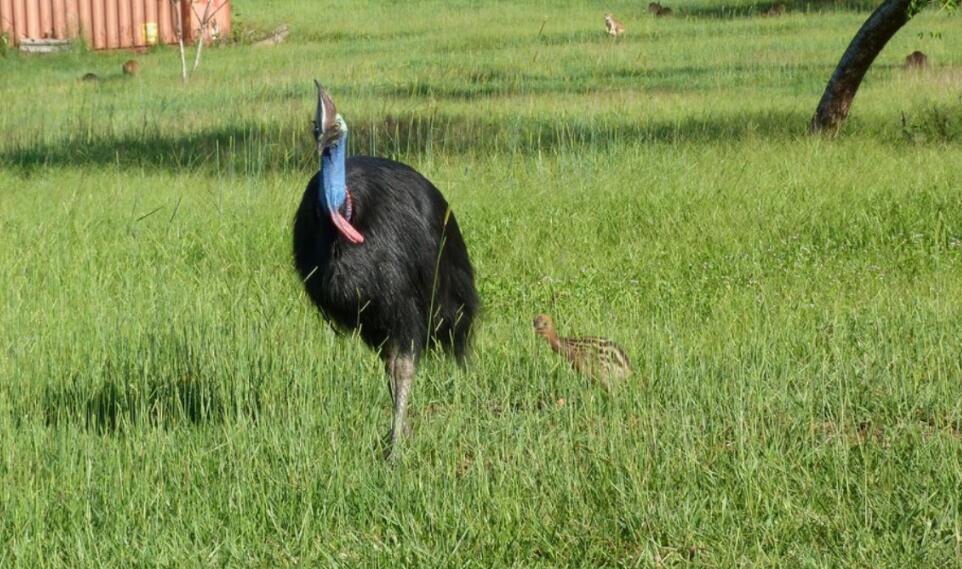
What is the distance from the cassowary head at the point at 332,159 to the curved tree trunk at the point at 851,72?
326 inches

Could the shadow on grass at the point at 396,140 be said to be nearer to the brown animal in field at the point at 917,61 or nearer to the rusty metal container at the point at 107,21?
the brown animal in field at the point at 917,61

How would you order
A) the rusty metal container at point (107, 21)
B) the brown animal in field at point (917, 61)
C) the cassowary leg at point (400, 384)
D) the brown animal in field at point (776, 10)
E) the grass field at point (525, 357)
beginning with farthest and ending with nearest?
the brown animal in field at point (776, 10) < the rusty metal container at point (107, 21) < the brown animal in field at point (917, 61) < the cassowary leg at point (400, 384) < the grass field at point (525, 357)

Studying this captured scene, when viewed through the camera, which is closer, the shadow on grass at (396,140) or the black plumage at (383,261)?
the black plumage at (383,261)

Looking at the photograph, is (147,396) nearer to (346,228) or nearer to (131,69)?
(346,228)

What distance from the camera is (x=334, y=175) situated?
5.36m

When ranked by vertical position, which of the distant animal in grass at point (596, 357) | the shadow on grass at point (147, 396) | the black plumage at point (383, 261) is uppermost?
the black plumage at point (383, 261)

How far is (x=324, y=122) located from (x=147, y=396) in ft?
4.33

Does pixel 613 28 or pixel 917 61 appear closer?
pixel 917 61

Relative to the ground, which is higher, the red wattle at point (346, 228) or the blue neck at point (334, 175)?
the blue neck at point (334, 175)

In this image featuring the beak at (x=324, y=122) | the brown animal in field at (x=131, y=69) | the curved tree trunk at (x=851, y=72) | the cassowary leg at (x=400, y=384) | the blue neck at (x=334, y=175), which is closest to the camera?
the beak at (x=324, y=122)

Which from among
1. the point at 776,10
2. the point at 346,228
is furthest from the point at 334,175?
the point at 776,10

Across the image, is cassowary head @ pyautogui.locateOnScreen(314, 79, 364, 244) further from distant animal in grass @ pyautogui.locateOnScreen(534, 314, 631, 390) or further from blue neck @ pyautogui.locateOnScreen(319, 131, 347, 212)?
distant animal in grass @ pyautogui.locateOnScreen(534, 314, 631, 390)

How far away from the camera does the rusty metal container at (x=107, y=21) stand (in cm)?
2725

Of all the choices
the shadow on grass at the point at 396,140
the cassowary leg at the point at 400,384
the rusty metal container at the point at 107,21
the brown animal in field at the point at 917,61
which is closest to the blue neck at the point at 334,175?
the cassowary leg at the point at 400,384
